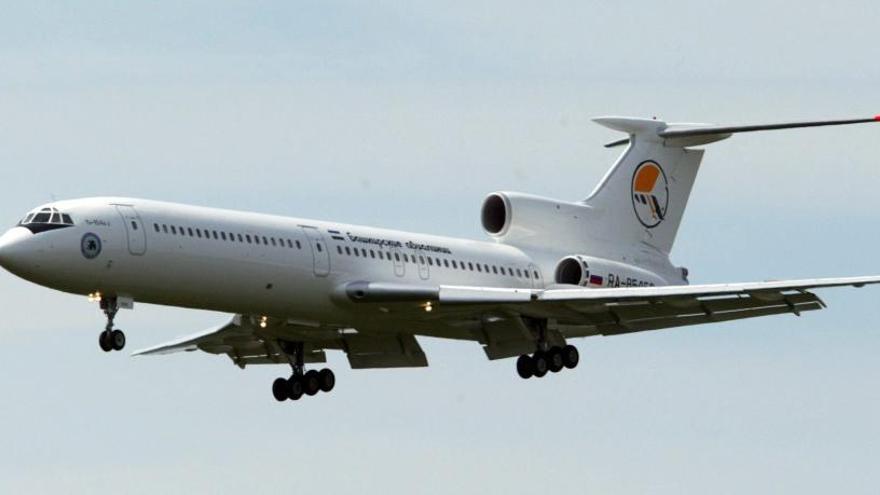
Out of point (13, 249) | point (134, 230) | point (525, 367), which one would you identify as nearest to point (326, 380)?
point (525, 367)

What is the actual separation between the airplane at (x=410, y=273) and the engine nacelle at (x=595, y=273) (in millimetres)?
37

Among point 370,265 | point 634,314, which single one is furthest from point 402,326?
point 634,314

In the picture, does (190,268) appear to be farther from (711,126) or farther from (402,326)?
(711,126)

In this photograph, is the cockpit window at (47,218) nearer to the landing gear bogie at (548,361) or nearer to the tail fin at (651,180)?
the landing gear bogie at (548,361)

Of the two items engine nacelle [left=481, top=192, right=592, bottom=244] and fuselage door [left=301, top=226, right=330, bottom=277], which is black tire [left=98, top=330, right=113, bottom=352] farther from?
engine nacelle [left=481, top=192, right=592, bottom=244]

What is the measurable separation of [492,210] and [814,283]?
25.8 ft

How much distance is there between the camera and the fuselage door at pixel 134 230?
3897 centimetres

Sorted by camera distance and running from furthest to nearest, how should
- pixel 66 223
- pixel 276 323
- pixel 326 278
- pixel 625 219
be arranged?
pixel 625 219, pixel 276 323, pixel 326 278, pixel 66 223

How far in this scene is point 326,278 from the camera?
136 ft

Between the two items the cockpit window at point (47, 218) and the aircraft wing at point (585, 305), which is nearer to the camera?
the cockpit window at point (47, 218)

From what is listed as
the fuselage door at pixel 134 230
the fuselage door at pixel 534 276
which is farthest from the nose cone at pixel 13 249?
the fuselage door at pixel 534 276

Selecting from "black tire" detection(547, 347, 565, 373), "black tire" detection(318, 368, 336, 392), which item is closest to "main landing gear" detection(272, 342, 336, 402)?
"black tire" detection(318, 368, 336, 392)

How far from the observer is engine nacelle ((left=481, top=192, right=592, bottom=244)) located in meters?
45.4

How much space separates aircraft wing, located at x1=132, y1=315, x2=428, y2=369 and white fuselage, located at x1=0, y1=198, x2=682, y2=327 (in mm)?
2334
